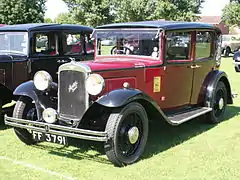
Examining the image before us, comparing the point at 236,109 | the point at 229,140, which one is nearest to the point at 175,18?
the point at 236,109

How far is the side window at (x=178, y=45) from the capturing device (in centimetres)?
591

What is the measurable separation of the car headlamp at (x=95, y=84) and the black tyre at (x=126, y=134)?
0.36 meters

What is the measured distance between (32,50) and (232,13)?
28162 millimetres

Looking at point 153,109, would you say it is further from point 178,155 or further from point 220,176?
point 220,176

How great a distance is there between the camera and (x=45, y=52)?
7773 mm

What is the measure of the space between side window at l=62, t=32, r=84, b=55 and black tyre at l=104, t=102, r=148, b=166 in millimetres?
3668

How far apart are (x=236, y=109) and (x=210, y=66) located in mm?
1793

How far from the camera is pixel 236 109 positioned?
8.38m

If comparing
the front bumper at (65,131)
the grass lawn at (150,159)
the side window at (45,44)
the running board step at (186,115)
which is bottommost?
the grass lawn at (150,159)

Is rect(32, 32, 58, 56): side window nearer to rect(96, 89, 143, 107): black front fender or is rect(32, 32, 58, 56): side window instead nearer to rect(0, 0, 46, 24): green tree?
rect(96, 89, 143, 107): black front fender

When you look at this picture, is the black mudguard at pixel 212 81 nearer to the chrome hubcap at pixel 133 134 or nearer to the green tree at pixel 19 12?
the chrome hubcap at pixel 133 134

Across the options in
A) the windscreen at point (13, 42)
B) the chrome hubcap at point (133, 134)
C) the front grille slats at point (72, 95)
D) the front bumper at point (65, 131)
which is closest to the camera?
the front bumper at point (65, 131)

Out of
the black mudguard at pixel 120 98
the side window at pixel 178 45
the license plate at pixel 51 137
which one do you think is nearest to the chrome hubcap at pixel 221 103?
the side window at pixel 178 45

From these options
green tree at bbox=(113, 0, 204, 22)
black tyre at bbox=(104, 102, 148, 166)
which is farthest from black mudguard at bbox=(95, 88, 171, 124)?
green tree at bbox=(113, 0, 204, 22)
